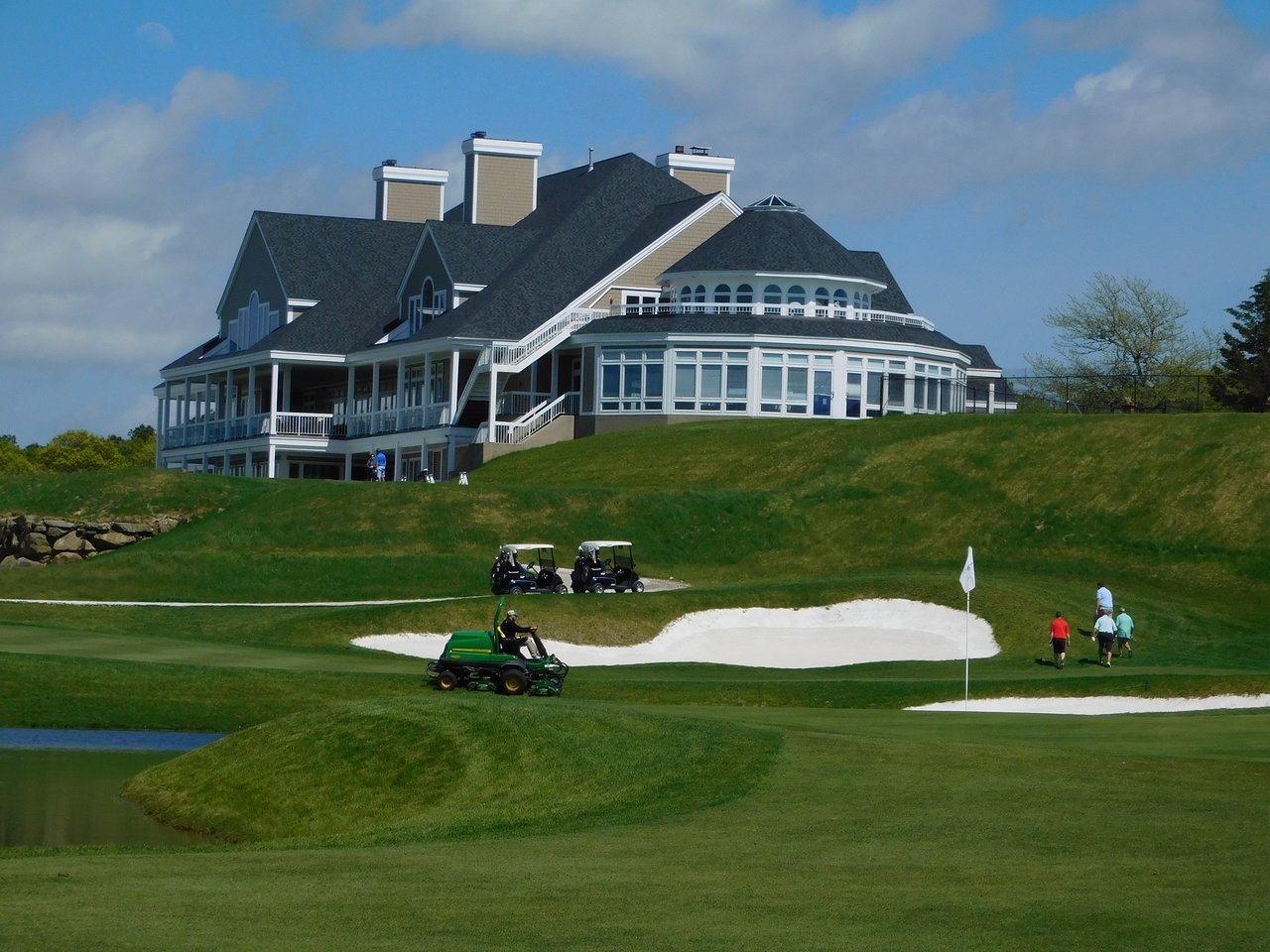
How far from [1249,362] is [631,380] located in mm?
27323

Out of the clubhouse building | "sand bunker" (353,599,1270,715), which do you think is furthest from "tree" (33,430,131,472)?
"sand bunker" (353,599,1270,715)

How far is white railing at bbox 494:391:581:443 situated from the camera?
217ft

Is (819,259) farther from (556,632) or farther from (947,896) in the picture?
(947,896)

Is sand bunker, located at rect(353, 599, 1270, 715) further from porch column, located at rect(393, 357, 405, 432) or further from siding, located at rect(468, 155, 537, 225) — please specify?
siding, located at rect(468, 155, 537, 225)

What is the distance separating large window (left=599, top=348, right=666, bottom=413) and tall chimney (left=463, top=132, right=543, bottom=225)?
1738cm

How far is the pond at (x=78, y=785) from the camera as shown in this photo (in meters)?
19.8

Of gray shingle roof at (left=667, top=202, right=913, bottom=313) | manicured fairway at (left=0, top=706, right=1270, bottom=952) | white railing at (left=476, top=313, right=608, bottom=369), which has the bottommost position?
manicured fairway at (left=0, top=706, right=1270, bottom=952)

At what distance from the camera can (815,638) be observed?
4166 cm

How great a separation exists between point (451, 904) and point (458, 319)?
58376mm

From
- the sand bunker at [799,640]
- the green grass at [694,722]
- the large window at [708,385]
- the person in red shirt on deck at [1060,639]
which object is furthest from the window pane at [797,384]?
the person in red shirt on deck at [1060,639]

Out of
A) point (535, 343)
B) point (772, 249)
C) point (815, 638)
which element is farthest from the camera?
point (772, 249)

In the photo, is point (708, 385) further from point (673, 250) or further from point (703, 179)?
point (703, 179)

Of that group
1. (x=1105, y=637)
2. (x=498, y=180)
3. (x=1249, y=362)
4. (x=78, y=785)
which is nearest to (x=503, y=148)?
(x=498, y=180)

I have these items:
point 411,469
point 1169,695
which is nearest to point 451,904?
point 1169,695
